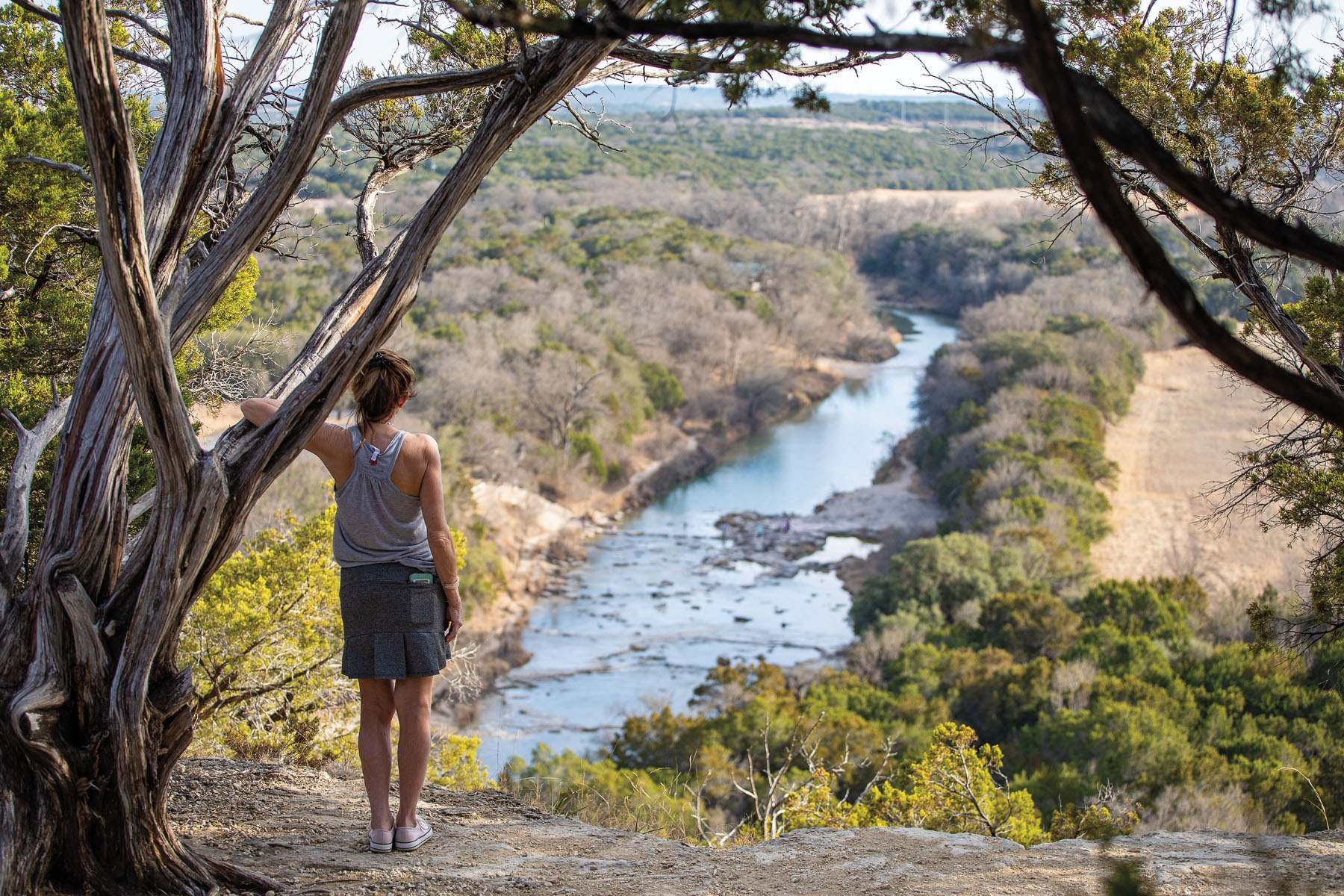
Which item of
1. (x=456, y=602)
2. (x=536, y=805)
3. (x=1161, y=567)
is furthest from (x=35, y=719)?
(x=1161, y=567)

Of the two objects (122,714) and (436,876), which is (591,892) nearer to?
(436,876)

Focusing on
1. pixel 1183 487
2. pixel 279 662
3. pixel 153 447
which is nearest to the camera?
pixel 153 447

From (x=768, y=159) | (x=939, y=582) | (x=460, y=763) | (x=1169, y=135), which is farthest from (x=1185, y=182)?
(x=768, y=159)

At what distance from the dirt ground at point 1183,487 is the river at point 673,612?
5.70m

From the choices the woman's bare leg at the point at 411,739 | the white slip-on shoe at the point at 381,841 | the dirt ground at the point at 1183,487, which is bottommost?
the white slip-on shoe at the point at 381,841

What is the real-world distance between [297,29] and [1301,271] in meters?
16.0

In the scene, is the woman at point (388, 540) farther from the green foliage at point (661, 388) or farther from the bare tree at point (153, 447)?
the green foliage at point (661, 388)

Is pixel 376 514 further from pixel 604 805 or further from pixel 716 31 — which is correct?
pixel 604 805

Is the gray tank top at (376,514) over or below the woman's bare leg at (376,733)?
over

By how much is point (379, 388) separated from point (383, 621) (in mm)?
639

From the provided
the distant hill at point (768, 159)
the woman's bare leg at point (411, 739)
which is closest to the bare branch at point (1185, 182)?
the woman's bare leg at point (411, 739)

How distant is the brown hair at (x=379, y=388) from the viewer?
2883 mm

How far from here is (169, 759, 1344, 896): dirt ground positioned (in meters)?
3.06

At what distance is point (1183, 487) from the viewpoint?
23.9 m
